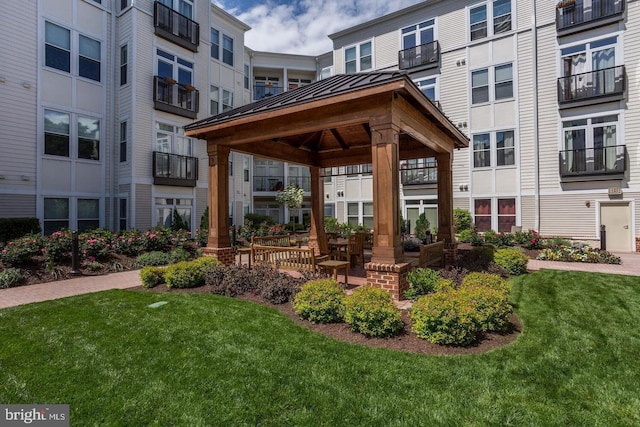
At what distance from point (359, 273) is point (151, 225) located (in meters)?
10.8

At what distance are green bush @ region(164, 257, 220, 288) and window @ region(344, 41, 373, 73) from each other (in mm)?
17773

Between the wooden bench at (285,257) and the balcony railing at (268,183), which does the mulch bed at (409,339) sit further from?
the balcony railing at (268,183)

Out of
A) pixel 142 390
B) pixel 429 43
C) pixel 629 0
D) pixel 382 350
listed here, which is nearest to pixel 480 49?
pixel 429 43

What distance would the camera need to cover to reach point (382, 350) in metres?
4.01

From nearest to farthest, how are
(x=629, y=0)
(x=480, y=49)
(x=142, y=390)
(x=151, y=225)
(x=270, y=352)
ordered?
(x=142, y=390), (x=270, y=352), (x=629, y=0), (x=151, y=225), (x=480, y=49)

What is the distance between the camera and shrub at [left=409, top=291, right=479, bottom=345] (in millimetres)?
4078

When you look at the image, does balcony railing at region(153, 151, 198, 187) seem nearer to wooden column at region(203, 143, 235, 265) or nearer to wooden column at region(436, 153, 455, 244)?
wooden column at region(203, 143, 235, 265)

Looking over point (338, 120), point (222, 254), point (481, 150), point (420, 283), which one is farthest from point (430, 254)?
point (481, 150)

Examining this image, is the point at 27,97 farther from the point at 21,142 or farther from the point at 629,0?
the point at 629,0

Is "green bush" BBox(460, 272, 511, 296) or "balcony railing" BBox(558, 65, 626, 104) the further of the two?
"balcony railing" BBox(558, 65, 626, 104)

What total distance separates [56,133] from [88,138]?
45.7 inches

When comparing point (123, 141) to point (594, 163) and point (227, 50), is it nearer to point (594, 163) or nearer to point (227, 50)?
point (227, 50)

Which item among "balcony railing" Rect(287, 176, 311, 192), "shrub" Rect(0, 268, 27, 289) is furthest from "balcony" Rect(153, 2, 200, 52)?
"shrub" Rect(0, 268, 27, 289)

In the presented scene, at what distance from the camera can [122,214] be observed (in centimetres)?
1480
